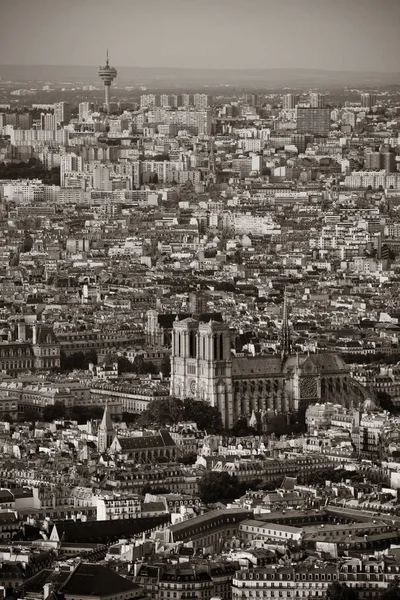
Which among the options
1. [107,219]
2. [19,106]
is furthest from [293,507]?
[19,106]

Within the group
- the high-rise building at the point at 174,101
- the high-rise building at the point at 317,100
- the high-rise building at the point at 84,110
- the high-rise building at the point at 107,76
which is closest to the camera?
the high-rise building at the point at 317,100

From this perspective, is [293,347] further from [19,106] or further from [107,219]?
[19,106]

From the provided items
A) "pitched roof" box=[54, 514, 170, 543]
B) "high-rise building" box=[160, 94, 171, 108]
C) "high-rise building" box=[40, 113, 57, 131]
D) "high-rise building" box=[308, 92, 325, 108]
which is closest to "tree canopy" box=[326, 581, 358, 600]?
"pitched roof" box=[54, 514, 170, 543]

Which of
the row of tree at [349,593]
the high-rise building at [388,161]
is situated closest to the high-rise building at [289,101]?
the high-rise building at [388,161]

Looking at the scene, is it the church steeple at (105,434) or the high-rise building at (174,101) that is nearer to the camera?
the church steeple at (105,434)

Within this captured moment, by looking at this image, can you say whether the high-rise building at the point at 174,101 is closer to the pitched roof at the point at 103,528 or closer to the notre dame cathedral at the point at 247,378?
the notre dame cathedral at the point at 247,378

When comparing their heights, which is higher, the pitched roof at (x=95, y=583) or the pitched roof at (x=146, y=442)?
the pitched roof at (x=95, y=583)

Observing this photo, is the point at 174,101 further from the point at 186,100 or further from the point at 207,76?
the point at 207,76

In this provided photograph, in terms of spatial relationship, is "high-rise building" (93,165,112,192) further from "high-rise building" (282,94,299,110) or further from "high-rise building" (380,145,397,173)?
"high-rise building" (282,94,299,110)
